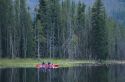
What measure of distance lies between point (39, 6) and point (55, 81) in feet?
231

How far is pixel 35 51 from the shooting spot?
375 ft

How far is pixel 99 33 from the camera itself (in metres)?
124

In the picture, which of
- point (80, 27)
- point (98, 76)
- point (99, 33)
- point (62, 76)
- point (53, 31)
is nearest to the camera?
point (62, 76)

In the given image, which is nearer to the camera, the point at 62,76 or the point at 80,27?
Answer: the point at 62,76

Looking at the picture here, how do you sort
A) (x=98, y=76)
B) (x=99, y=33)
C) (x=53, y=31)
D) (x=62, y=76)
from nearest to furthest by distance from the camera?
(x=62, y=76) < (x=98, y=76) < (x=53, y=31) < (x=99, y=33)

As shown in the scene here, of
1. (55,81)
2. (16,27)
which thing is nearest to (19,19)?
(16,27)

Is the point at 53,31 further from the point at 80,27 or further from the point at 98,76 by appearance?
Result: the point at 98,76

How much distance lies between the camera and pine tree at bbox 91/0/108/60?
404ft

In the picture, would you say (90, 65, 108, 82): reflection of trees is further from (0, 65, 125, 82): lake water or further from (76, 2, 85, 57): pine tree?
(76, 2, 85, 57): pine tree

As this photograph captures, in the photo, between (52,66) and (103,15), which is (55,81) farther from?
(103,15)

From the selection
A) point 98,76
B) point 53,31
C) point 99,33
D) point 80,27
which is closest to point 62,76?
point 98,76

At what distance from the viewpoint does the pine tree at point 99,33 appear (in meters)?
123

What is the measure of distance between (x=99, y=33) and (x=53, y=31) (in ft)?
40.3

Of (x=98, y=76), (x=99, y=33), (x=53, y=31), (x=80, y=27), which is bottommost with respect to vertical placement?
(x=98, y=76)
